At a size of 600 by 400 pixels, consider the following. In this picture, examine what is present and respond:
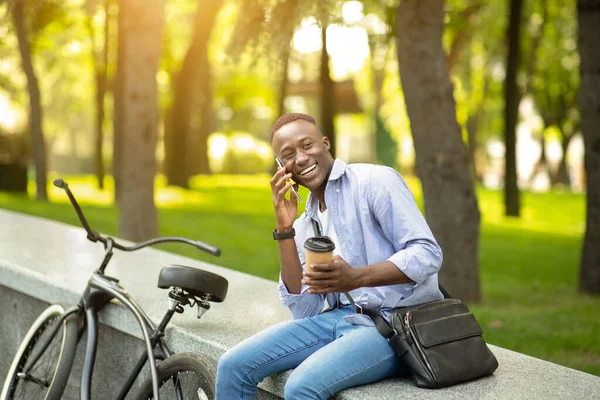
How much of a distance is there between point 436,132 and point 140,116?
456 cm

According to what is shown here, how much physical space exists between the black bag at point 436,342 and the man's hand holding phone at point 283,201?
0.57 m

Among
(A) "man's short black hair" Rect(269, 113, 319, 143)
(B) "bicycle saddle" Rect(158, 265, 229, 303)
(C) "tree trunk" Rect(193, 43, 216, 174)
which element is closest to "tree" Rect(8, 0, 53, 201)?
(C) "tree trunk" Rect(193, 43, 216, 174)

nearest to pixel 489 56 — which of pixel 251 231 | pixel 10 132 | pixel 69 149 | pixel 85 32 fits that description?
pixel 85 32

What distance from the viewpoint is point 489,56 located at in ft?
110

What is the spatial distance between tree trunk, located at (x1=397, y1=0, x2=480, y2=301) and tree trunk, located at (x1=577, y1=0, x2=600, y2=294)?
6.38ft

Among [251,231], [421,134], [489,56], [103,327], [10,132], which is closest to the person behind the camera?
[103,327]

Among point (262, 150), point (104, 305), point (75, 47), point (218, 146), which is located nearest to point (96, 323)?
point (104, 305)

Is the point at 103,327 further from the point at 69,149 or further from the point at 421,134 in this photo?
the point at 69,149

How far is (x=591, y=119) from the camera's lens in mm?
9062

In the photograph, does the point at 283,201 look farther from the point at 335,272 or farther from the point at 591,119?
the point at 591,119

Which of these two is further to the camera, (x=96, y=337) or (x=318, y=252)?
(x=96, y=337)

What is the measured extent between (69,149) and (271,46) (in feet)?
207

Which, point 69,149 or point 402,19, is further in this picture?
point 69,149

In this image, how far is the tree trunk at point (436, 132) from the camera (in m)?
7.76
